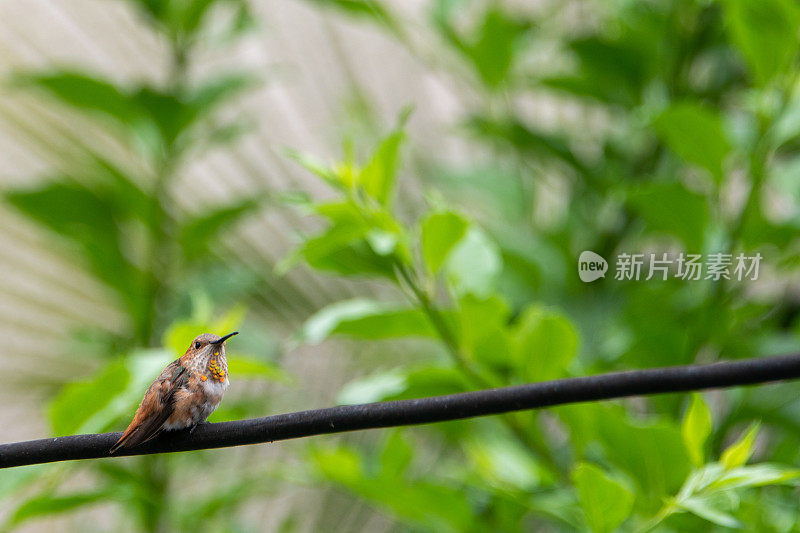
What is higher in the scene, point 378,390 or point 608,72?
point 608,72

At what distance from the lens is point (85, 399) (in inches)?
14.5

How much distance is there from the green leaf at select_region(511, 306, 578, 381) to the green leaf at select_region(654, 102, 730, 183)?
0.52ft

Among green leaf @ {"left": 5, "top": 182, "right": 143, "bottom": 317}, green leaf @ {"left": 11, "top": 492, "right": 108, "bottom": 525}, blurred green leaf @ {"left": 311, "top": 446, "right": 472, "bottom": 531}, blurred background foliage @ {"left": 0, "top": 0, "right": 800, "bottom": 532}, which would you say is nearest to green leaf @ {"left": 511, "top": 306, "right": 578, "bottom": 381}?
blurred background foliage @ {"left": 0, "top": 0, "right": 800, "bottom": 532}

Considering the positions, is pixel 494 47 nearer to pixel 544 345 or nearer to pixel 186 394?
pixel 544 345

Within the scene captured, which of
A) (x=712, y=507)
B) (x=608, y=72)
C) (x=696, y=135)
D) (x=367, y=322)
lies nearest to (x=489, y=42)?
(x=608, y=72)

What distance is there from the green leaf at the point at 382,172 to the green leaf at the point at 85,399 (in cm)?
14

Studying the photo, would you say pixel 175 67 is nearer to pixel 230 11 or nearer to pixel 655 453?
pixel 230 11

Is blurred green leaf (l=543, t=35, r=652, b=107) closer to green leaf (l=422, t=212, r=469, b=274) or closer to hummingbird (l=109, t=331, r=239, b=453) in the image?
green leaf (l=422, t=212, r=469, b=274)

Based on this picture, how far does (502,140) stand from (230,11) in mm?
319

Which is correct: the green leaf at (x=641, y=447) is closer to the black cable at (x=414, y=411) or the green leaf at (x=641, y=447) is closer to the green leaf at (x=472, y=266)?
the green leaf at (x=472, y=266)

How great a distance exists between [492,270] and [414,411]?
22 cm

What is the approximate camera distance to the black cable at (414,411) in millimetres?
175

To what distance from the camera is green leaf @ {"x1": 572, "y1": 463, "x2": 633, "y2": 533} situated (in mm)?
323

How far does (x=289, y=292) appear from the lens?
82 centimetres
